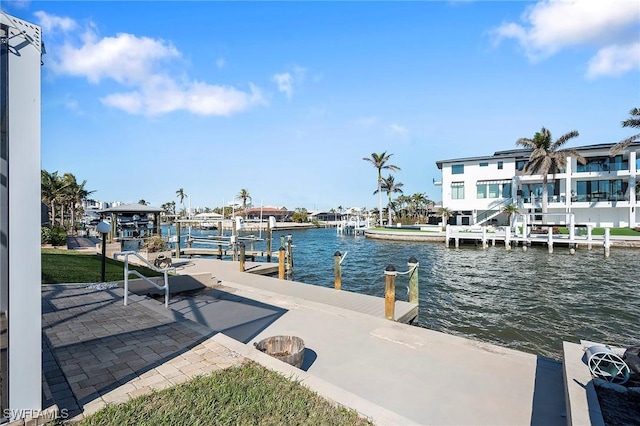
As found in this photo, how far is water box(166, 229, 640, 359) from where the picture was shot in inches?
358

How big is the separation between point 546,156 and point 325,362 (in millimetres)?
38219

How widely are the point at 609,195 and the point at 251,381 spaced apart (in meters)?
44.0

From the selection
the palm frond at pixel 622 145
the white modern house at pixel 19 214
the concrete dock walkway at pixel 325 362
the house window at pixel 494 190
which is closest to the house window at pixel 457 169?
the house window at pixel 494 190

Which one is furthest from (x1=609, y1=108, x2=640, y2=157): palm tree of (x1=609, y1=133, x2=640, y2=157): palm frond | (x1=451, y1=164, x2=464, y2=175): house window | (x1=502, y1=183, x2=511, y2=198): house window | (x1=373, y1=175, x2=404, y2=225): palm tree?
(x1=373, y1=175, x2=404, y2=225): palm tree

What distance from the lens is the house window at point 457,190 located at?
40.8m

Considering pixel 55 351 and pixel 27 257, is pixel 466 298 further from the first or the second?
pixel 27 257

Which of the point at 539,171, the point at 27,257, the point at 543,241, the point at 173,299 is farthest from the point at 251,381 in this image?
the point at 539,171

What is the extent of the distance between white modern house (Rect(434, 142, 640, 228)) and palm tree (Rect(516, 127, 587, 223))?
86 cm

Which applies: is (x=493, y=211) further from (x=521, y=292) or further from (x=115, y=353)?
(x=115, y=353)

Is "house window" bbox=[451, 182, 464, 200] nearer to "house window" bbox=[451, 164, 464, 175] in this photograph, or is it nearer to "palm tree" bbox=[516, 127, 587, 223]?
"house window" bbox=[451, 164, 464, 175]

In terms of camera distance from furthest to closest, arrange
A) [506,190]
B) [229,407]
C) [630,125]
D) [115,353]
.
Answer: [506,190]
[630,125]
[115,353]
[229,407]

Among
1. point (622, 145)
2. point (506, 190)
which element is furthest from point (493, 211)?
point (622, 145)

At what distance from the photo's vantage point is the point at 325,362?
493 cm

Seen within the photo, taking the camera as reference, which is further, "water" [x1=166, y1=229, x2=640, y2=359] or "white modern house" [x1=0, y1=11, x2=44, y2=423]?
"water" [x1=166, y1=229, x2=640, y2=359]
